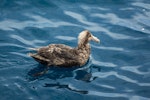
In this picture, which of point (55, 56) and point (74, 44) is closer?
point (55, 56)

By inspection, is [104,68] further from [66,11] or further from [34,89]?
[66,11]

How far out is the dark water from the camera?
912cm

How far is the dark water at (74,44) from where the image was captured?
9.12 meters

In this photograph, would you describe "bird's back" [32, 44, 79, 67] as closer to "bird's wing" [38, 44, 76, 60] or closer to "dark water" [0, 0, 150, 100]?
"bird's wing" [38, 44, 76, 60]

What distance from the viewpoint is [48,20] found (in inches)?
492

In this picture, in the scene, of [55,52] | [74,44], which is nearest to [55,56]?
[55,52]

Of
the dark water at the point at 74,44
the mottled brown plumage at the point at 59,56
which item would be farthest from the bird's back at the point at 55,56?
the dark water at the point at 74,44

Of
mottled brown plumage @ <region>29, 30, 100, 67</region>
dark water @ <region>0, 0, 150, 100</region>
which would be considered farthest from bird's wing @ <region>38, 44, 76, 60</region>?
dark water @ <region>0, 0, 150, 100</region>

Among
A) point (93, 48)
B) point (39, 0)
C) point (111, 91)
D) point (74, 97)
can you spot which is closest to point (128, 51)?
point (93, 48)

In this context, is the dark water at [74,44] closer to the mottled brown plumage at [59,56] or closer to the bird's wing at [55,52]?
the mottled brown plumage at [59,56]

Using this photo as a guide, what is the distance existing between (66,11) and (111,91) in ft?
15.1

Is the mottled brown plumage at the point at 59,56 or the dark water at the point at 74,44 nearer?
the dark water at the point at 74,44

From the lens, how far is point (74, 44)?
1136 centimetres

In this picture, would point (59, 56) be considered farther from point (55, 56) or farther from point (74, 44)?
point (74, 44)
